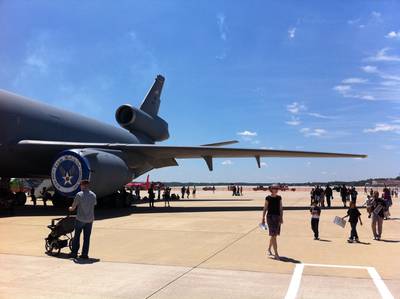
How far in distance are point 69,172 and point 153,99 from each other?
633 inches

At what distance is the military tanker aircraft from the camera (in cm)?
1565

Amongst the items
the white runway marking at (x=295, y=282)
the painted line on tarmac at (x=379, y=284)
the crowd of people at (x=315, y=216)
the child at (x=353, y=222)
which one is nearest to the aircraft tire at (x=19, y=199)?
the crowd of people at (x=315, y=216)

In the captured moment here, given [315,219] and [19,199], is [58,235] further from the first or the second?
[19,199]

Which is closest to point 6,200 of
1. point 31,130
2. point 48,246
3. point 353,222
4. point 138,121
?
point 31,130

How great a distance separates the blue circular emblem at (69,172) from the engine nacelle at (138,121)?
37.3 ft

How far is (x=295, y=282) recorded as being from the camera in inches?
227

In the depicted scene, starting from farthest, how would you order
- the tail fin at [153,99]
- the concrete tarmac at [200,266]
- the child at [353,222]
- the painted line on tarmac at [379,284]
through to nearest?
the tail fin at [153,99] → the child at [353,222] → the concrete tarmac at [200,266] → the painted line on tarmac at [379,284]

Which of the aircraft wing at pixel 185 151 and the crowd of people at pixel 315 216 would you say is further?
the aircraft wing at pixel 185 151

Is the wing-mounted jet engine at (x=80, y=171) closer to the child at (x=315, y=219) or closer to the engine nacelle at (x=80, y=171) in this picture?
the engine nacelle at (x=80, y=171)

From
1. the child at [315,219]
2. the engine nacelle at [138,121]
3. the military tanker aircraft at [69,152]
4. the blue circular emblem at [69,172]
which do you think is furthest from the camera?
the engine nacelle at [138,121]

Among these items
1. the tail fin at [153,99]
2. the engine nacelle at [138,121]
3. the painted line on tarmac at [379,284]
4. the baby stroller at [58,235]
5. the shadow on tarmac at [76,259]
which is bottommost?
the shadow on tarmac at [76,259]

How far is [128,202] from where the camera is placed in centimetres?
2092

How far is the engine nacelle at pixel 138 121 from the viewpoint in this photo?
87.9ft

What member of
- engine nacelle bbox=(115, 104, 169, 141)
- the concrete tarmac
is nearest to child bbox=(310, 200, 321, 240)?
the concrete tarmac
